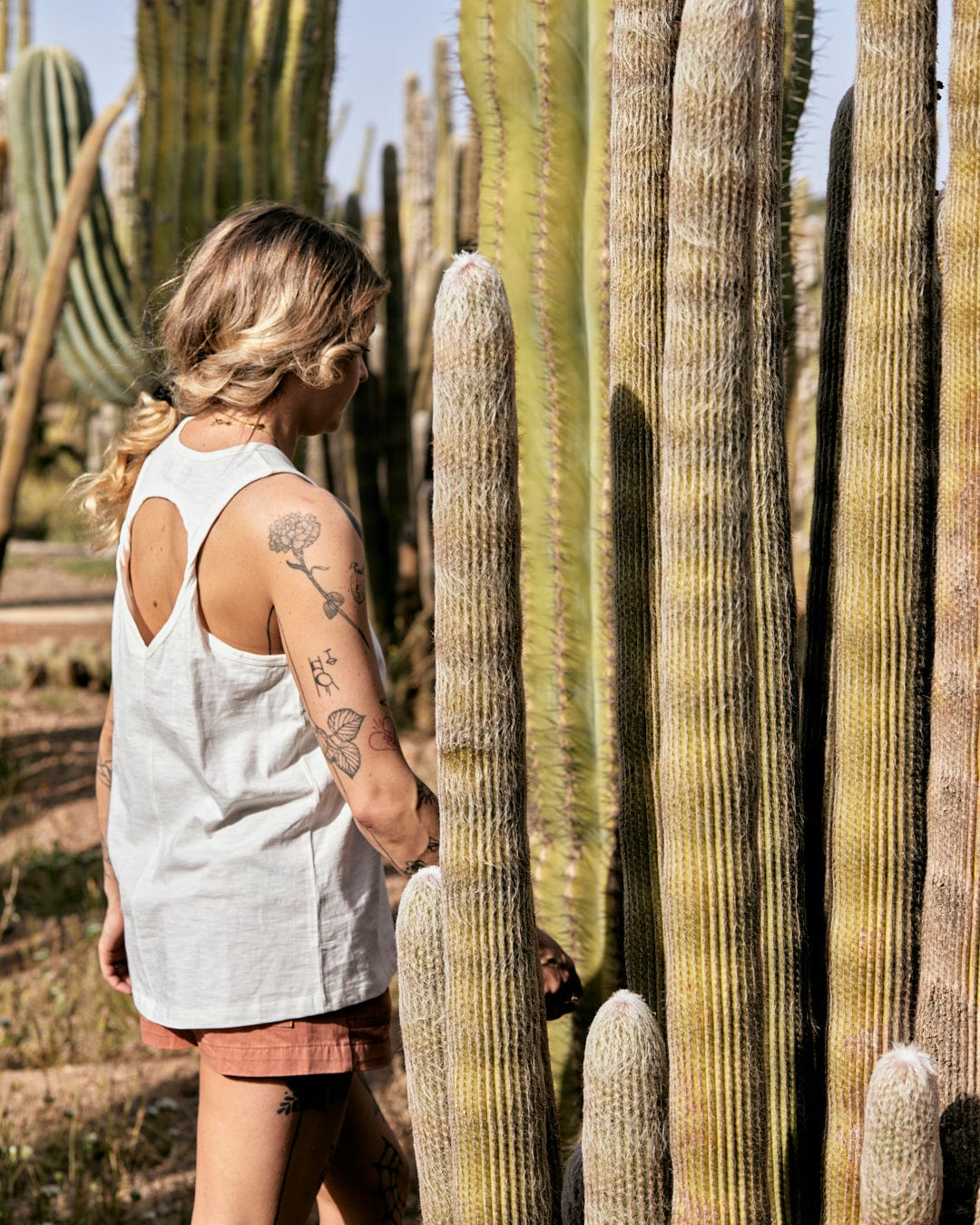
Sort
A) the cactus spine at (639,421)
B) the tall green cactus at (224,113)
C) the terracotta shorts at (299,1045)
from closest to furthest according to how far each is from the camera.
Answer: the terracotta shorts at (299,1045)
the cactus spine at (639,421)
the tall green cactus at (224,113)

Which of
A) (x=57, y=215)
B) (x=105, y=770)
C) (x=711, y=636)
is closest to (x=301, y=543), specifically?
(x=711, y=636)

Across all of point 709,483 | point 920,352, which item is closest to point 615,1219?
point 709,483

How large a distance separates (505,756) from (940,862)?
630 mm

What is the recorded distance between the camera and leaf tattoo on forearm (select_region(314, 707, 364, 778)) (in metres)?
1.83

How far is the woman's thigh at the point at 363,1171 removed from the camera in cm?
230

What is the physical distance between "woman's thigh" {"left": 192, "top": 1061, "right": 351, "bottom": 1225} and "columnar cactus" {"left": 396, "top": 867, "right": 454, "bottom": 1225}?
0.15 m

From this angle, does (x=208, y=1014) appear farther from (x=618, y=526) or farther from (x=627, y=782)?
(x=618, y=526)

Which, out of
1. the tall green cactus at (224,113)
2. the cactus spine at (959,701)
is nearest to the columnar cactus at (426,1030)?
the cactus spine at (959,701)

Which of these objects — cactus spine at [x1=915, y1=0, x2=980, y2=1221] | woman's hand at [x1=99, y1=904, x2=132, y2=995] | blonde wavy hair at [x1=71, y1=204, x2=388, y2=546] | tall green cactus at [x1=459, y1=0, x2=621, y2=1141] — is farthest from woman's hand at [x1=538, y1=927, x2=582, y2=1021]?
blonde wavy hair at [x1=71, y1=204, x2=388, y2=546]

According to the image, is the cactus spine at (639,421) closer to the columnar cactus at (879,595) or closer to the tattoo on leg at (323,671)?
the columnar cactus at (879,595)

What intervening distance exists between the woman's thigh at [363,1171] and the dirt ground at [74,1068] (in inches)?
43.2

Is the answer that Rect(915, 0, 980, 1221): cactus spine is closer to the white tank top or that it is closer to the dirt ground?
the white tank top

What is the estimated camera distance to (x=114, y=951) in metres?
2.46

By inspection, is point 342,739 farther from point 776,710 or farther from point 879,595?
point 879,595
